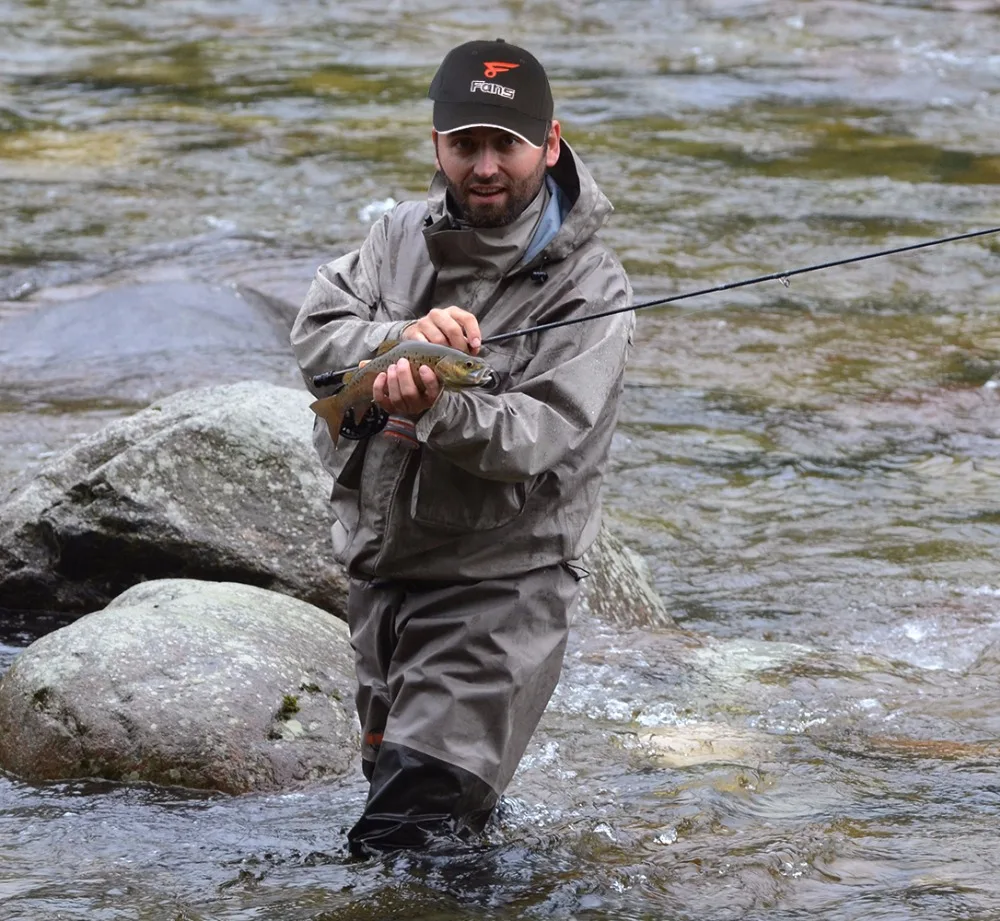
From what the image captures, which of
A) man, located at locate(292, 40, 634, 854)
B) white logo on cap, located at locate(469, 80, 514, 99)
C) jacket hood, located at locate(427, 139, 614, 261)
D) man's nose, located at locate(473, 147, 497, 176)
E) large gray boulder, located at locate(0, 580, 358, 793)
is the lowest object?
large gray boulder, located at locate(0, 580, 358, 793)

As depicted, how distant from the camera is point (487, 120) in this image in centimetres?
359

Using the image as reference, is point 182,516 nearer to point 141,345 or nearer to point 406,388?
point 406,388

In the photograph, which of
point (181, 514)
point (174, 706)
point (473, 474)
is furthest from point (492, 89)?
point (181, 514)

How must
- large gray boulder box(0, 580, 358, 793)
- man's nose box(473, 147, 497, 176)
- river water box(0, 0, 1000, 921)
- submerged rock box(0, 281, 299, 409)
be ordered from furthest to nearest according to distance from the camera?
1. submerged rock box(0, 281, 299, 409)
2. large gray boulder box(0, 580, 358, 793)
3. river water box(0, 0, 1000, 921)
4. man's nose box(473, 147, 497, 176)

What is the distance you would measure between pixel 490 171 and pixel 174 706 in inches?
77.2

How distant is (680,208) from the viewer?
41.9ft

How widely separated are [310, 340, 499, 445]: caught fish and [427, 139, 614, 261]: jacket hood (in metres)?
0.39

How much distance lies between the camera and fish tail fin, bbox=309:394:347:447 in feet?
11.5

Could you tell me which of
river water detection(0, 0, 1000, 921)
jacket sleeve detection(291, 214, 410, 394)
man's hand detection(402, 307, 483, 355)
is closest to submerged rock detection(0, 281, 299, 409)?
river water detection(0, 0, 1000, 921)

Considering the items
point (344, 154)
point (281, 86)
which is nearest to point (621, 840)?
point (344, 154)

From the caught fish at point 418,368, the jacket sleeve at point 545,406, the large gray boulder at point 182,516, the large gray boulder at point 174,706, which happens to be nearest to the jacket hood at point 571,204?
the jacket sleeve at point 545,406

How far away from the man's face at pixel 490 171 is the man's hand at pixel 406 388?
578mm

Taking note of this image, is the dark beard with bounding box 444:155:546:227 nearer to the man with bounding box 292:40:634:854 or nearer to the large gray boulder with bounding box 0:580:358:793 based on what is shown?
the man with bounding box 292:40:634:854

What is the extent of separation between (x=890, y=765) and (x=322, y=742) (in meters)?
1.68
